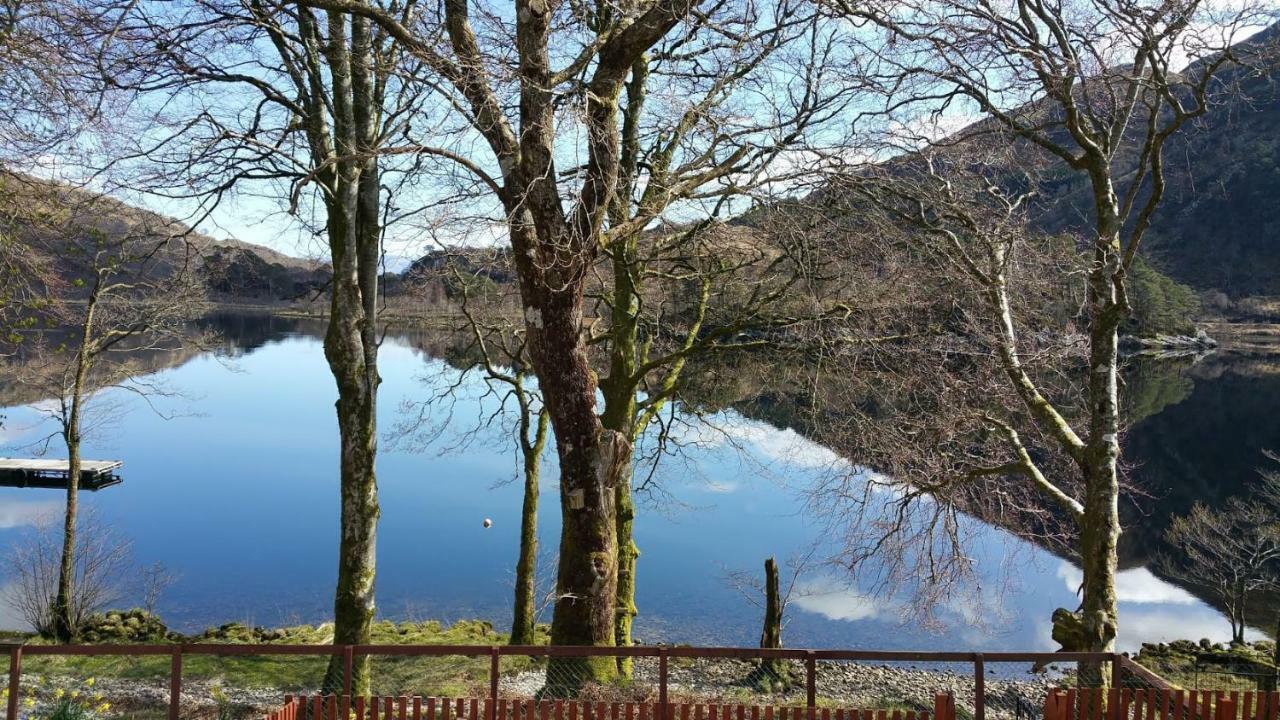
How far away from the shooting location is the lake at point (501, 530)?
21328 millimetres

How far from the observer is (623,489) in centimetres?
1208

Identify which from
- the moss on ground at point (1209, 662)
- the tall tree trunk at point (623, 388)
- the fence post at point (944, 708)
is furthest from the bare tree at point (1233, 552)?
the fence post at point (944, 708)

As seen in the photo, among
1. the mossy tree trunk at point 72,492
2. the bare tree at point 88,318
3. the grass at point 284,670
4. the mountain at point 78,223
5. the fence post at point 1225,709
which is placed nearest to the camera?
the fence post at point 1225,709

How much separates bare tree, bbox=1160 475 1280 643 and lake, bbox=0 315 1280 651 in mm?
885

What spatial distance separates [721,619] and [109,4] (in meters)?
18.1

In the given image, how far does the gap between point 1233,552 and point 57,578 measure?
95.1ft

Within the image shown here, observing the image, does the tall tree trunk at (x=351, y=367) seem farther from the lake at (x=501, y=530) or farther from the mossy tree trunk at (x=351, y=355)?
the lake at (x=501, y=530)

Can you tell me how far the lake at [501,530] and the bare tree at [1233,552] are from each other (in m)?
0.89

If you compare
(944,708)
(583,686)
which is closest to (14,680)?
(583,686)

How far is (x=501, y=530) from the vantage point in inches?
1089

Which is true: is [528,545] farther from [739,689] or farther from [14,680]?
[14,680]

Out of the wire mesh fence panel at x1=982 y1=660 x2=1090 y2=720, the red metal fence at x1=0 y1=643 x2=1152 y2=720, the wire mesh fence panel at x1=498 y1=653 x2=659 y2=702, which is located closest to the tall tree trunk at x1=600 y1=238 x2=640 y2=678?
the wire mesh fence panel at x1=498 y1=653 x2=659 y2=702

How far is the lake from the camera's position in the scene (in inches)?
840

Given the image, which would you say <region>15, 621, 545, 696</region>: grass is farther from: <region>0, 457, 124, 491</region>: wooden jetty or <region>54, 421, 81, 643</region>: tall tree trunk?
<region>0, 457, 124, 491</region>: wooden jetty
